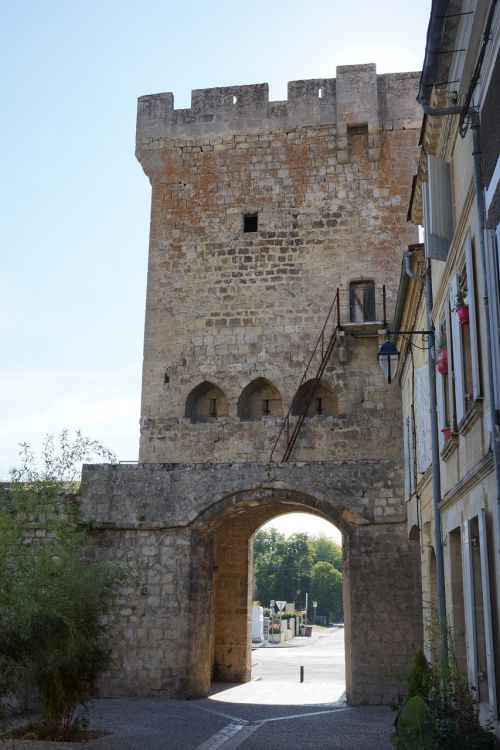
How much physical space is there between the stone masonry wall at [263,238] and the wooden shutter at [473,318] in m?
10.7

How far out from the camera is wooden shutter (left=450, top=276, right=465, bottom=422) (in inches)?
276

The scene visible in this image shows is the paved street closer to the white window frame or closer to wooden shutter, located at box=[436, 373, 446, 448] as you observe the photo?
wooden shutter, located at box=[436, 373, 446, 448]

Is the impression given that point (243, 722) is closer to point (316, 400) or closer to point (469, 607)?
point (469, 607)

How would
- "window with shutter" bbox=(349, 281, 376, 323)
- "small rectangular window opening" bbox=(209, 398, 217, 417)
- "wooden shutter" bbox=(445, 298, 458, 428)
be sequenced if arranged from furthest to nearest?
1. "small rectangular window opening" bbox=(209, 398, 217, 417)
2. "window with shutter" bbox=(349, 281, 376, 323)
3. "wooden shutter" bbox=(445, 298, 458, 428)

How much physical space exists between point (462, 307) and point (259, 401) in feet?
37.8

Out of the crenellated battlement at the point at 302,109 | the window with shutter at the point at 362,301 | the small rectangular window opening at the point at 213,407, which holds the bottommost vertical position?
the small rectangular window opening at the point at 213,407

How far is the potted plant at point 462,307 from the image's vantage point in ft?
22.4

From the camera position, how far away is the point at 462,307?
6.88 m

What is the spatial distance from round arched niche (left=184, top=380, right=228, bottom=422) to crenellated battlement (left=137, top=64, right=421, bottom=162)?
19.6ft

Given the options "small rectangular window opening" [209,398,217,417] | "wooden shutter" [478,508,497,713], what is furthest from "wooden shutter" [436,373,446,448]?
"small rectangular window opening" [209,398,217,417]

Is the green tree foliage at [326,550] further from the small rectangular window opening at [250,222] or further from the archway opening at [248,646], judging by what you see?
the small rectangular window opening at [250,222]

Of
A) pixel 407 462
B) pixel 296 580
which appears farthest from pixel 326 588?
pixel 407 462

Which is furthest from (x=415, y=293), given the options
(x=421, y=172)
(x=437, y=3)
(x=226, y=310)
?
(x=226, y=310)

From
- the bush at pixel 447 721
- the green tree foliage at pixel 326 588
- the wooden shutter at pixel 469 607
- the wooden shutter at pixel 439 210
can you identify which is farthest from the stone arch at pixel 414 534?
the green tree foliage at pixel 326 588
